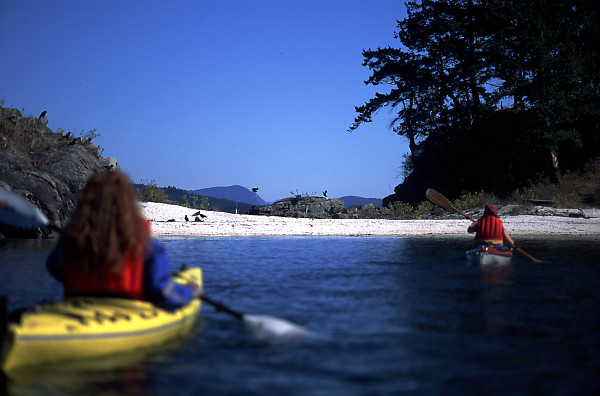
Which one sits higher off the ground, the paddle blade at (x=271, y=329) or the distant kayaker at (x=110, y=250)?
the distant kayaker at (x=110, y=250)

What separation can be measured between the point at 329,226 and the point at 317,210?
6.29m

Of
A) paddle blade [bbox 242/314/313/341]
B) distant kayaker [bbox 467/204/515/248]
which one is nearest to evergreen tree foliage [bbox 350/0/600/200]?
distant kayaker [bbox 467/204/515/248]

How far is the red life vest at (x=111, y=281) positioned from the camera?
15.9 ft

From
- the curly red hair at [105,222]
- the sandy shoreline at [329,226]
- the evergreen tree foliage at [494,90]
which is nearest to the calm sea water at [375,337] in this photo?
the curly red hair at [105,222]

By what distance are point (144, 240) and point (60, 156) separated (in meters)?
19.2

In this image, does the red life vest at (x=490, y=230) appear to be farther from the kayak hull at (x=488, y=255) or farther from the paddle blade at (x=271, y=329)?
the paddle blade at (x=271, y=329)

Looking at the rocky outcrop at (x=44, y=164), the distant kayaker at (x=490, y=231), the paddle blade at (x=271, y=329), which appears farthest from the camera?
the rocky outcrop at (x=44, y=164)

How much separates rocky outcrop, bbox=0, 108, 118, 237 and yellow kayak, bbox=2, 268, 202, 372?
15.3 metres

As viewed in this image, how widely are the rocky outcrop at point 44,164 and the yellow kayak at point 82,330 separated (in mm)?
15284

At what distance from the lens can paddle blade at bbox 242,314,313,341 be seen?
5.82 meters

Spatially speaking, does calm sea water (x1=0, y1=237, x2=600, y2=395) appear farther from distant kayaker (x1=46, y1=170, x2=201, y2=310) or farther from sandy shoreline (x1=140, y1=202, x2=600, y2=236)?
sandy shoreline (x1=140, y1=202, x2=600, y2=236)

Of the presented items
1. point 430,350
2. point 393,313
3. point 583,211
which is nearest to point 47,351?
point 430,350

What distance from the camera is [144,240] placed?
475 cm

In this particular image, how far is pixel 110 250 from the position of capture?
15.1ft
